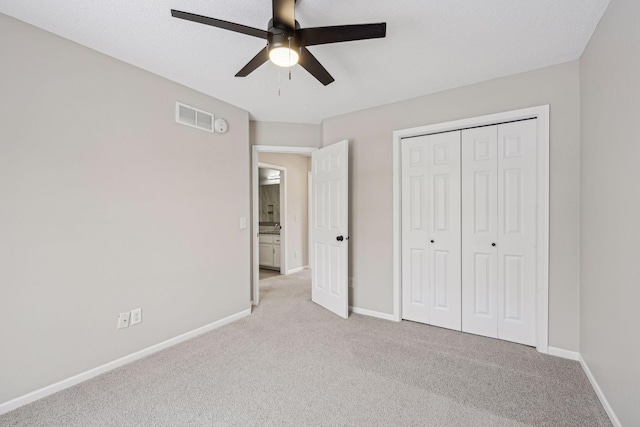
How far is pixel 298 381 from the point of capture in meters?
2.03

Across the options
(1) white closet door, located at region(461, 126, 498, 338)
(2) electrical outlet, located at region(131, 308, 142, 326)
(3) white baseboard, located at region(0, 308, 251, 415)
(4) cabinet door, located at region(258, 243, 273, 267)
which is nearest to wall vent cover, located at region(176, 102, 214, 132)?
(2) electrical outlet, located at region(131, 308, 142, 326)

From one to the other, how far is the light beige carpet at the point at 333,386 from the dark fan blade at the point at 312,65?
2165 mm

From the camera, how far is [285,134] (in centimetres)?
376

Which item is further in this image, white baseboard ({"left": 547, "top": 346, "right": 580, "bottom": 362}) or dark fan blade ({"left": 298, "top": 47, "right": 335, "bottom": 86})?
white baseboard ({"left": 547, "top": 346, "right": 580, "bottom": 362})

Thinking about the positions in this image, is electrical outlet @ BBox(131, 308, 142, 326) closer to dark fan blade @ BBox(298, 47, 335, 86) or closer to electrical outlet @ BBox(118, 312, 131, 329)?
electrical outlet @ BBox(118, 312, 131, 329)

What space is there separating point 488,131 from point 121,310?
3556 millimetres

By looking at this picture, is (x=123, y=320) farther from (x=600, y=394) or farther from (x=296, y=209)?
(x=296, y=209)

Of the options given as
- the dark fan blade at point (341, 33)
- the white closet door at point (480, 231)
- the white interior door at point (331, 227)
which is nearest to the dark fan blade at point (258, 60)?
the dark fan blade at point (341, 33)

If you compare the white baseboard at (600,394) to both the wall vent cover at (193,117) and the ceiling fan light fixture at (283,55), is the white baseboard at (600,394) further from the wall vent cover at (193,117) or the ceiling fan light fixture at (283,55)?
the wall vent cover at (193,117)

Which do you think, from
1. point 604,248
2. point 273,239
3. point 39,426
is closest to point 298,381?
point 39,426

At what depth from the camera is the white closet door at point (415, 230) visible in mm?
3000

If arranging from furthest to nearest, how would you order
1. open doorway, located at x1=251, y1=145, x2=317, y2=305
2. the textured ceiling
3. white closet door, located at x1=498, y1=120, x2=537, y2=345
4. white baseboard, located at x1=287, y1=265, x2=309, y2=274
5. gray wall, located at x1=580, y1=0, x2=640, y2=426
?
1. white baseboard, located at x1=287, y1=265, x2=309, y2=274
2. open doorway, located at x1=251, y1=145, x2=317, y2=305
3. white closet door, located at x1=498, y1=120, x2=537, y2=345
4. the textured ceiling
5. gray wall, located at x1=580, y1=0, x2=640, y2=426

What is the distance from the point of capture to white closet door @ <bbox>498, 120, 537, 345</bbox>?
8.10ft

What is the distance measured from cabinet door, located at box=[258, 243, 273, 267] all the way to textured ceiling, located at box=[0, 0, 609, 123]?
3552 millimetres
